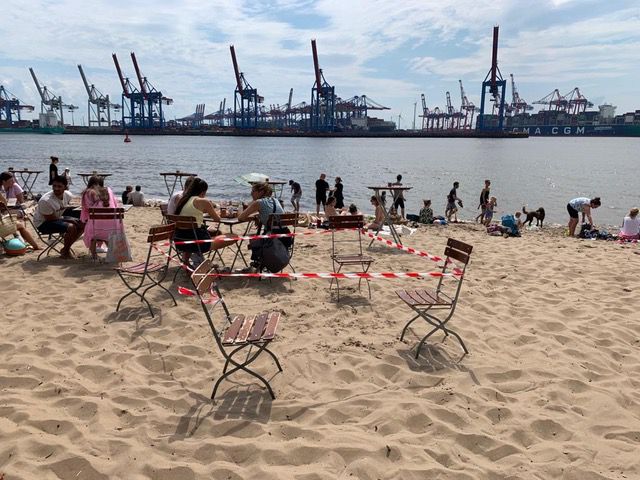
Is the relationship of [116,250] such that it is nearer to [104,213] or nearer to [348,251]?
[104,213]

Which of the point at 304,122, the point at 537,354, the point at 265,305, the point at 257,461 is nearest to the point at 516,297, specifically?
the point at 537,354

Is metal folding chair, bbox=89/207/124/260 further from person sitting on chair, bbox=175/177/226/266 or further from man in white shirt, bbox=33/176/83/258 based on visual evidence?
person sitting on chair, bbox=175/177/226/266

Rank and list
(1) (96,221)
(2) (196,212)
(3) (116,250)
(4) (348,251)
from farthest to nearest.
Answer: (4) (348,251)
(1) (96,221)
(3) (116,250)
(2) (196,212)

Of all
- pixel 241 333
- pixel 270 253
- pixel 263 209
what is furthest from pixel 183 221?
pixel 241 333

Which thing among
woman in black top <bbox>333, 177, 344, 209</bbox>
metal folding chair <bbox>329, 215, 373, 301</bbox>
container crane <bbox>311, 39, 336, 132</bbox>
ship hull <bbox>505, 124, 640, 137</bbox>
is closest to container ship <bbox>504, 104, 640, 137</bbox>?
ship hull <bbox>505, 124, 640, 137</bbox>

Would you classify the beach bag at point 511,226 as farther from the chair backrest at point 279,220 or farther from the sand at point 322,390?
the chair backrest at point 279,220

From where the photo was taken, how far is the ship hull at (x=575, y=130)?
438ft

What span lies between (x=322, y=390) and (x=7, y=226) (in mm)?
5508

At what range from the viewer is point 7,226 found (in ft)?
21.7

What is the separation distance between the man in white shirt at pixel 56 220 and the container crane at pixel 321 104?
9030 centimetres

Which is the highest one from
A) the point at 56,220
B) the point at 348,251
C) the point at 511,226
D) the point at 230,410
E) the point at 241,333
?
the point at 56,220

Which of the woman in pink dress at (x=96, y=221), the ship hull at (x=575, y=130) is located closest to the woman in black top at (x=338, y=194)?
the woman in pink dress at (x=96, y=221)

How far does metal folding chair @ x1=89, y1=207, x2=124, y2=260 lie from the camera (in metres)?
6.10

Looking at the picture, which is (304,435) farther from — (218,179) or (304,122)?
(304,122)
